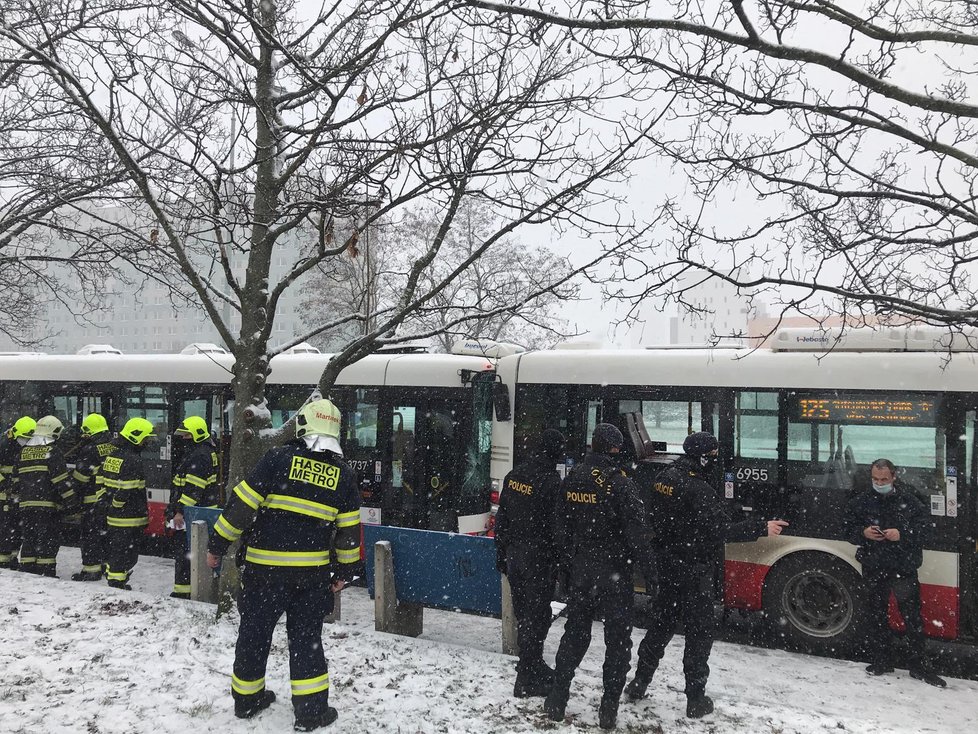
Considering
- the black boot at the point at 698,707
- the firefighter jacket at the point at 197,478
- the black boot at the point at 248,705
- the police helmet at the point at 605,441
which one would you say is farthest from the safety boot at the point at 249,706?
the firefighter jacket at the point at 197,478

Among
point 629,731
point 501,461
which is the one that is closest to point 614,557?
point 629,731

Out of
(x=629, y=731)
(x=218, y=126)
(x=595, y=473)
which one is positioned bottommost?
(x=629, y=731)

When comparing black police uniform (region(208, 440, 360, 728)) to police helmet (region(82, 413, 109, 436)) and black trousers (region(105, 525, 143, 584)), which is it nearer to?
black trousers (region(105, 525, 143, 584))

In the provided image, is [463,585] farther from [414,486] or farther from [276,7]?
[276,7]

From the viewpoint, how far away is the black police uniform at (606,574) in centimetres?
528

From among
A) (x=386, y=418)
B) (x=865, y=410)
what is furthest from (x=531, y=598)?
(x=386, y=418)

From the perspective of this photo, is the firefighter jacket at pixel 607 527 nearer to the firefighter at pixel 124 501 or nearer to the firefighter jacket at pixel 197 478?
the firefighter jacket at pixel 197 478

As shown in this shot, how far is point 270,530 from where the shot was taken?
500 centimetres

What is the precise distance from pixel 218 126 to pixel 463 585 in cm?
573

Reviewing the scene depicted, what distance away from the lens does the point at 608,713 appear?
5238 millimetres

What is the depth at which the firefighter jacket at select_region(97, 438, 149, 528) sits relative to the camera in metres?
9.07

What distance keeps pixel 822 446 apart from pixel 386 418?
5772mm

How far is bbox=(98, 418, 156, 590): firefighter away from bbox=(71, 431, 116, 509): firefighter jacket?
953mm

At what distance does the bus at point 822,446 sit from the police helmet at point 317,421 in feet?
13.7
